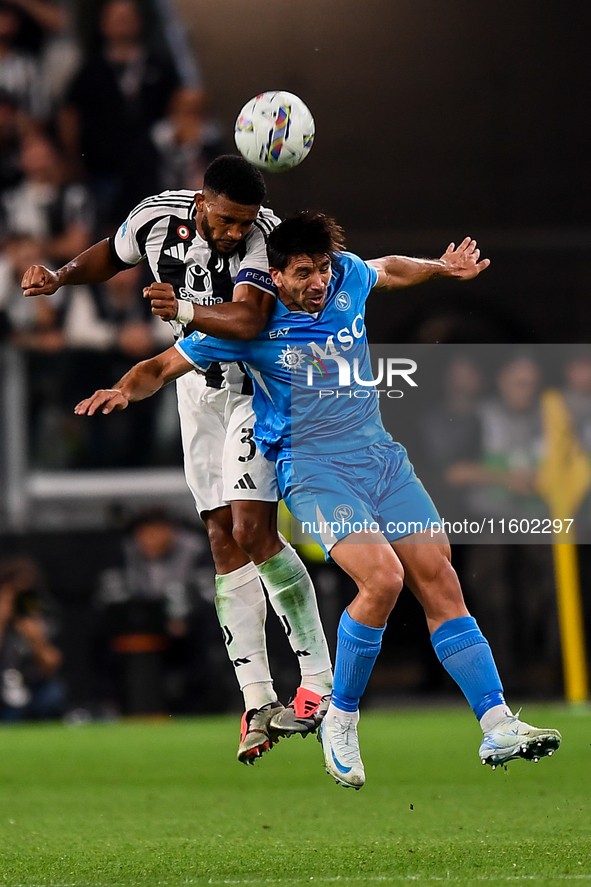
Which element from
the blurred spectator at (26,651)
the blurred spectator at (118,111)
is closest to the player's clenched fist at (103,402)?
the blurred spectator at (118,111)

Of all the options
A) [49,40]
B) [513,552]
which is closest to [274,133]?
[513,552]

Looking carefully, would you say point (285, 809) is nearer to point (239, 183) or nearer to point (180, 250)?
point (180, 250)

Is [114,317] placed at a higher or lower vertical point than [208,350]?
higher

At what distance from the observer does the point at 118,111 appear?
11.0 meters

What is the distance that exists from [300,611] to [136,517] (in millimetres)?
4832

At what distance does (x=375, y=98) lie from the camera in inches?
364

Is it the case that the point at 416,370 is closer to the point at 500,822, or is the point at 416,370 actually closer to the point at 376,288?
the point at 376,288

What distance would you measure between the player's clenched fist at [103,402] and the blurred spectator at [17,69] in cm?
651

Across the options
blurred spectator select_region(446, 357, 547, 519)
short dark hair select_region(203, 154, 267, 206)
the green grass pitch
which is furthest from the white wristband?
blurred spectator select_region(446, 357, 547, 519)

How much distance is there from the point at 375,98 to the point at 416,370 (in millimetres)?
2642

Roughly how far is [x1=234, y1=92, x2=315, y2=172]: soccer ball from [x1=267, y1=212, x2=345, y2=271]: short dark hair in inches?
13.7

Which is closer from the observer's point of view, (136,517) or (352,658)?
(352,658)

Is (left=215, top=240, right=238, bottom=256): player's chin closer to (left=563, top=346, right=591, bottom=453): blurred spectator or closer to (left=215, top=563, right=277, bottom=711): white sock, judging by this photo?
(left=215, top=563, right=277, bottom=711): white sock

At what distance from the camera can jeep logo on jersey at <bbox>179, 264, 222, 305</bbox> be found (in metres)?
6.32
